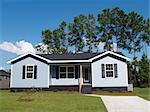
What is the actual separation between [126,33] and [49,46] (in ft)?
46.9

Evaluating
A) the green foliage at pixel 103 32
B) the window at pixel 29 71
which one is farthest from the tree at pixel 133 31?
the window at pixel 29 71

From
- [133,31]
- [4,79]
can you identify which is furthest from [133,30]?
[4,79]

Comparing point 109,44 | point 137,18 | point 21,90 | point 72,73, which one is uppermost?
point 137,18

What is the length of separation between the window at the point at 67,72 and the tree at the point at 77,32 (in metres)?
20.5

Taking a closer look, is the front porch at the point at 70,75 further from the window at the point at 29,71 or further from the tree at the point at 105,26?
the tree at the point at 105,26

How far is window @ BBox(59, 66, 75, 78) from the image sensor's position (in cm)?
2792

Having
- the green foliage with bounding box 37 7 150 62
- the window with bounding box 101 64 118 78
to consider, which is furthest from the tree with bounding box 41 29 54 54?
the window with bounding box 101 64 118 78

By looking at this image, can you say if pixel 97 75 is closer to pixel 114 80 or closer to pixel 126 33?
pixel 114 80

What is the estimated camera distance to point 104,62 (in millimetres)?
26516

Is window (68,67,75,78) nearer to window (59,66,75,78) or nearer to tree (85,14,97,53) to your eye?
window (59,66,75,78)

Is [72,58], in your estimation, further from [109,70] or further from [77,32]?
[77,32]

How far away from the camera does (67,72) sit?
91.8 feet

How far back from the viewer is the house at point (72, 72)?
26.3 m

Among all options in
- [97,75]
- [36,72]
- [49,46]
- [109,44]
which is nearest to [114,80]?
[97,75]
